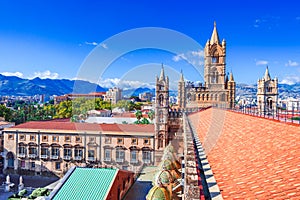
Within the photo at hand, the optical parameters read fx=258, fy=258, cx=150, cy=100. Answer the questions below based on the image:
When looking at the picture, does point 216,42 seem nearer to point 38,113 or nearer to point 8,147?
point 8,147

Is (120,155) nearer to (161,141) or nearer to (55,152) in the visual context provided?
(161,141)

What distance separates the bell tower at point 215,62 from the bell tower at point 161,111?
41.8 ft

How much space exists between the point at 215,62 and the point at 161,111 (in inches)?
636

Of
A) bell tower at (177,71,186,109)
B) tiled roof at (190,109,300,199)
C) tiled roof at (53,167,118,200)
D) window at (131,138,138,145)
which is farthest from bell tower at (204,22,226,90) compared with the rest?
tiled roof at (190,109,300,199)

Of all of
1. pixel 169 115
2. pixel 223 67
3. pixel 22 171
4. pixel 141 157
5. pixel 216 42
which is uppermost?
pixel 216 42

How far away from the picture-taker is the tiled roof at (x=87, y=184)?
14695 mm

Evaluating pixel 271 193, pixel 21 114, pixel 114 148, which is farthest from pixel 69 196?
pixel 21 114

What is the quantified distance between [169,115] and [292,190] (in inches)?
1250

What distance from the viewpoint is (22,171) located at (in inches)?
1256

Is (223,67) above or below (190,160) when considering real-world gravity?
above

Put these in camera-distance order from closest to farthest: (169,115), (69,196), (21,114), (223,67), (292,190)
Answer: (292,190) → (69,196) → (169,115) → (223,67) → (21,114)

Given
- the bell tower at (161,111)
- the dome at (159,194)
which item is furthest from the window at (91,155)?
the dome at (159,194)

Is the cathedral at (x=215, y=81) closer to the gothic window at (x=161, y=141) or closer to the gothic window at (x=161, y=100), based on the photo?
the gothic window at (x=161, y=100)

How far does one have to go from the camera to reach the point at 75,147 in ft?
103
